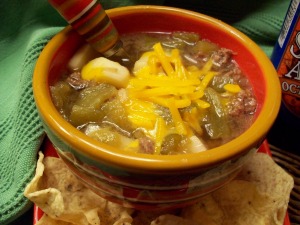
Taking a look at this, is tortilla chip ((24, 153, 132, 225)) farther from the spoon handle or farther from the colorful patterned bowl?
the spoon handle

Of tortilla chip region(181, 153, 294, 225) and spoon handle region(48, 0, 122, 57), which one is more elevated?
spoon handle region(48, 0, 122, 57)

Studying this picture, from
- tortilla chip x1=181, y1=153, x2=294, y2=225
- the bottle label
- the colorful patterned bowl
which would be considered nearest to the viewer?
the colorful patterned bowl

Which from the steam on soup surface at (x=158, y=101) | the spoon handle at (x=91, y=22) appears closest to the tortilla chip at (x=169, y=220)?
the steam on soup surface at (x=158, y=101)

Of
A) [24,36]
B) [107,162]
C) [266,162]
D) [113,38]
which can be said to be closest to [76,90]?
[113,38]

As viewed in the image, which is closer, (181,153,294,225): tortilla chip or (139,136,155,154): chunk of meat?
(139,136,155,154): chunk of meat

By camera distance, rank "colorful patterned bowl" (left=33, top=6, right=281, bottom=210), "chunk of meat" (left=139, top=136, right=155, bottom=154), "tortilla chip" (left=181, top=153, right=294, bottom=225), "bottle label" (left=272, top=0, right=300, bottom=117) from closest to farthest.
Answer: "colorful patterned bowl" (left=33, top=6, right=281, bottom=210) → "chunk of meat" (left=139, top=136, right=155, bottom=154) → "tortilla chip" (left=181, top=153, right=294, bottom=225) → "bottle label" (left=272, top=0, right=300, bottom=117)

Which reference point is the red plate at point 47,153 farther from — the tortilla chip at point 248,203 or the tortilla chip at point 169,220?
the tortilla chip at point 169,220

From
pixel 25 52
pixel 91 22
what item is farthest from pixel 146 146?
pixel 25 52

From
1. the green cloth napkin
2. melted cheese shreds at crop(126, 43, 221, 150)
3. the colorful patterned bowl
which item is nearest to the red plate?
the green cloth napkin
